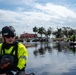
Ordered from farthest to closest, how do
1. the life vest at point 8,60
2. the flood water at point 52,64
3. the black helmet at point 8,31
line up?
the flood water at point 52,64 < the black helmet at point 8,31 < the life vest at point 8,60

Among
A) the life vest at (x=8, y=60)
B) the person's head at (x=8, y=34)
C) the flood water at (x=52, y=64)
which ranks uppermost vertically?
the person's head at (x=8, y=34)

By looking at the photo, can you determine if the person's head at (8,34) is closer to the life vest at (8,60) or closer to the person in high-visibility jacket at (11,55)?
the person in high-visibility jacket at (11,55)

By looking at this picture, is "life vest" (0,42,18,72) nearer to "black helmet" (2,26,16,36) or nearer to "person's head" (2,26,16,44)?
"person's head" (2,26,16,44)

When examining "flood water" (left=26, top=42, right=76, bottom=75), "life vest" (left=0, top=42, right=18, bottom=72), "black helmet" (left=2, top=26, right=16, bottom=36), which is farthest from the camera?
"flood water" (left=26, top=42, right=76, bottom=75)

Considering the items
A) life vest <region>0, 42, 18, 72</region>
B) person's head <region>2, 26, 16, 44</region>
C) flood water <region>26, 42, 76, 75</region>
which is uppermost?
person's head <region>2, 26, 16, 44</region>

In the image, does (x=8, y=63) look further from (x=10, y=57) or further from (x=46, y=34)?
(x=46, y=34)

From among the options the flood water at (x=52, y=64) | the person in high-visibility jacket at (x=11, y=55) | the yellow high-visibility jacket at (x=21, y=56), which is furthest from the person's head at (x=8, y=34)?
the flood water at (x=52, y=64)

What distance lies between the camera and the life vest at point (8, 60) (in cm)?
475

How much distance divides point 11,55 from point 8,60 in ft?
0.79

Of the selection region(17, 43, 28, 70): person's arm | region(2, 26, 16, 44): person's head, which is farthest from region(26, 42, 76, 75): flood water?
region(2, 26, 16, 44): person's head

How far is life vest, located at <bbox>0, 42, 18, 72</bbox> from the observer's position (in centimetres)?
475

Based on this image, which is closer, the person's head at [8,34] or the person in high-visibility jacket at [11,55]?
the person in high-visibility jacket at [11,55]

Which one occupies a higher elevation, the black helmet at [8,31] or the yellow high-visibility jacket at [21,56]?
the black helmet at [8,31]

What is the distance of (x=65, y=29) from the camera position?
481 feet
